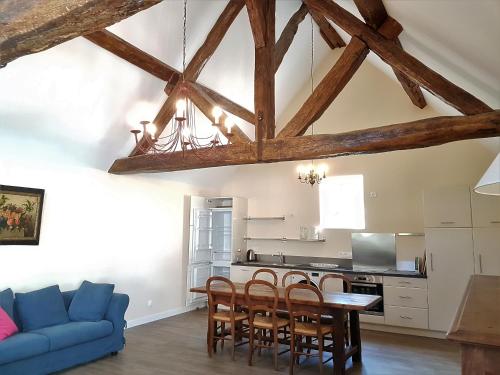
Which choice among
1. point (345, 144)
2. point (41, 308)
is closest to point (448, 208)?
point (345, 144)

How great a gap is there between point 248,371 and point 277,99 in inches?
191

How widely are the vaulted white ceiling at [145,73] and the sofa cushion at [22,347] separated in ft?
7.57

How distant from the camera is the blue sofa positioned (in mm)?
3514

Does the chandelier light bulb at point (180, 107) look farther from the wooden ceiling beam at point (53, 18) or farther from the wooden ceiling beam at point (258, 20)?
the wooden ceiling beam at point (53, 18)

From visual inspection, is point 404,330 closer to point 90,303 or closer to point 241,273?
point 241,273

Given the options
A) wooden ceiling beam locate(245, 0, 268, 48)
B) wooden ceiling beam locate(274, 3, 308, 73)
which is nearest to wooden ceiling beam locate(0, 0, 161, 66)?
wooden ceiling beam locate(245, 0, 268, 48)

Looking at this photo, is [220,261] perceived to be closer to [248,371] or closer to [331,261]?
[331,261]

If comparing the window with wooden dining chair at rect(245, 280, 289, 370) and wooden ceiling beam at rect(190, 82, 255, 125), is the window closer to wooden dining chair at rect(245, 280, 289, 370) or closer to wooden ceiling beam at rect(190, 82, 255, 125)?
wooden ceiling beam at rect(190, 82, 255, 125)

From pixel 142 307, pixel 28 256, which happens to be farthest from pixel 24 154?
pixel 142 307

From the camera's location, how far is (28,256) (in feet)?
14.9

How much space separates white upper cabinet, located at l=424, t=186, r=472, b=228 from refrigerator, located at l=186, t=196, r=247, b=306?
3523 mm

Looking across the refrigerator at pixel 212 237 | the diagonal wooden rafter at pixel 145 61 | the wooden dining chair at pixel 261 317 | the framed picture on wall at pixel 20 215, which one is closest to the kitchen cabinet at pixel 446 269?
the wooden dining chair at pixel 261 317

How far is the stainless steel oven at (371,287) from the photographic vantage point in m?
5.66

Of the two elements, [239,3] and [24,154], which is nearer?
[24,154]
